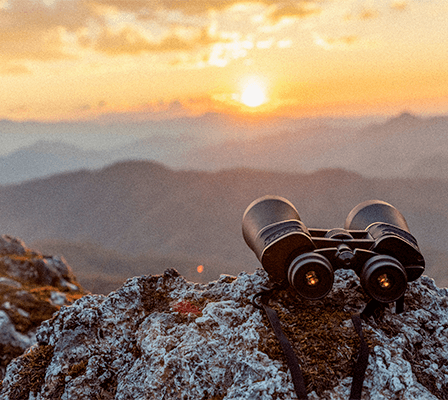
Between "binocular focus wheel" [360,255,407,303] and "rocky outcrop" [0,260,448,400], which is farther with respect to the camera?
"binocular focus wheel" [360,255,407,303]

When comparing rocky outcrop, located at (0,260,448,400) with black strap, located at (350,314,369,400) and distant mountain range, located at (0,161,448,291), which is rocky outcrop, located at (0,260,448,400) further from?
distant mountain range, located at (0,161,448,291)

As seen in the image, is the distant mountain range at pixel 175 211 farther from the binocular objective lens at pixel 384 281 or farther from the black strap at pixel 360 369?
the black strap at pixel 360 369

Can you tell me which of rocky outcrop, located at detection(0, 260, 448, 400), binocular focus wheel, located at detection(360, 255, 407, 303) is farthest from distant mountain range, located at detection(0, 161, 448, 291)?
binocular focus wheel, located at detection(360, 255, 407, 303)

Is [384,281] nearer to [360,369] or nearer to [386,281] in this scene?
[386,281]

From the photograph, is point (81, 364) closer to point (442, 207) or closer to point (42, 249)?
point (42, 249)

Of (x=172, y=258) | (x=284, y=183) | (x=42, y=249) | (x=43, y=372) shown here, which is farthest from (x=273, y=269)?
(x=284, y=183)

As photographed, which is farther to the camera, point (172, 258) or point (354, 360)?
point (172, 258)

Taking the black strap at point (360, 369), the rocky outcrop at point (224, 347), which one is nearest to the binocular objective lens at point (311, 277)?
the rocky outcrop at point (224, 347)
